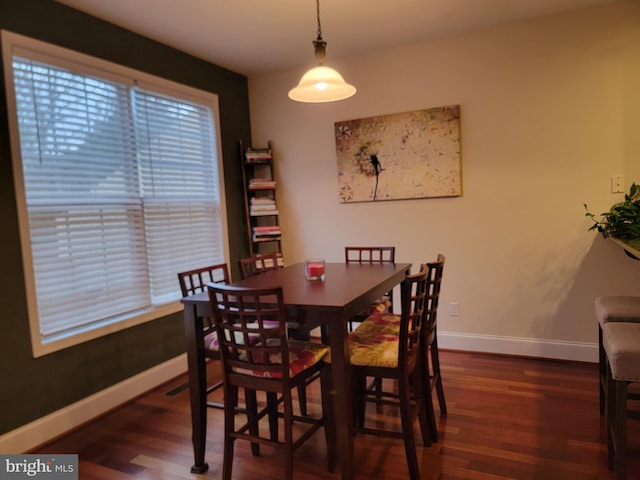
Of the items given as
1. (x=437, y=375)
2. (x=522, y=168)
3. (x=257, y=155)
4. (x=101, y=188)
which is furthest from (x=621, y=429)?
(x=257, y=155)

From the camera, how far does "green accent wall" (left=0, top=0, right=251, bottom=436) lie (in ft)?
7.34

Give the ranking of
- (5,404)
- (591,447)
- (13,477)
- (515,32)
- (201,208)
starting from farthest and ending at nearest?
1. (201,208)
2. (515,32)
3. (5,404)
4. (591,447)
5. (13,477)

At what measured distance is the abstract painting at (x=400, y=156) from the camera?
3.37 meters

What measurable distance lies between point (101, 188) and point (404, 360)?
213 cm

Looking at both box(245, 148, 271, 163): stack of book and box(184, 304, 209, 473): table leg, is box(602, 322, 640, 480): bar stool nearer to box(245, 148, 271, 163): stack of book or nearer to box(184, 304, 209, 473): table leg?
box(184, 304, 209, 473): table leg

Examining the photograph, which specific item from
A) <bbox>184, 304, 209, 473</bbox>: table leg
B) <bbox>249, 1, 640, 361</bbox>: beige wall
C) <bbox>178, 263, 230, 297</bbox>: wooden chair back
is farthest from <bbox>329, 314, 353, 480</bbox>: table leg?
<bbox>249, 1, 640, 361</bbox>: beige wall

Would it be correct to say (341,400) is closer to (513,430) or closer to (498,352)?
(513,430)

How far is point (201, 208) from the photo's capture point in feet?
11.8

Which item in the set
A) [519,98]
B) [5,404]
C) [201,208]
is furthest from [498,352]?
[5,404]

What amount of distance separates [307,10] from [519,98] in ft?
5.36

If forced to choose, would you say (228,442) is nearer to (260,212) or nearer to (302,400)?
(302,400)

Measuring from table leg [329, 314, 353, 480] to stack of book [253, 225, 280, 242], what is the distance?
91.9 inches

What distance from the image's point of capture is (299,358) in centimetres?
188

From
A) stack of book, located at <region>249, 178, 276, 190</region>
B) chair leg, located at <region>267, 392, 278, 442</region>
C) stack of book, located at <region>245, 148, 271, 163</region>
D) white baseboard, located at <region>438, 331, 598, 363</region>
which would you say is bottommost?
white baseboard, located at <region>438, 331, 598, 363</region>
